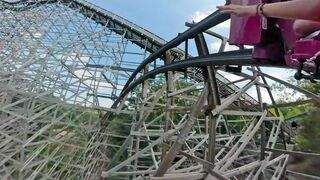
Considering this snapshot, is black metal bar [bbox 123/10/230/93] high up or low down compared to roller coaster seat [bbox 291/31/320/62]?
up

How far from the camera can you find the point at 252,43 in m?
2.17

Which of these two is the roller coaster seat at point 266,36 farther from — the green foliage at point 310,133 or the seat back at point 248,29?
the green foliage at point 310,133

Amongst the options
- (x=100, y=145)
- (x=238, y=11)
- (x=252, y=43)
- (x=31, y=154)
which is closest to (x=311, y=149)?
(x=100, y=145)

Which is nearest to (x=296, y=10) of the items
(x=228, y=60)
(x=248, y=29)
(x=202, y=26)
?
(x=248, y=29)

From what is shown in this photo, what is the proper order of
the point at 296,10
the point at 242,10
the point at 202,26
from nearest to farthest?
the point at 296,10, the point at 242,10, the point at 202,26

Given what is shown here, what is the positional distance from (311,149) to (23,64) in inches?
293

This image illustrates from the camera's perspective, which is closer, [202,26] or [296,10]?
[296,10]

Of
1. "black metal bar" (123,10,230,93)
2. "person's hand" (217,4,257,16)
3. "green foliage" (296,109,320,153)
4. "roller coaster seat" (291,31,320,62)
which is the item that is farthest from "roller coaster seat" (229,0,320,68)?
"green foliage" (296,109,320,153)

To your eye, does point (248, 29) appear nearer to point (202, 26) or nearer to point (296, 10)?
point (296, 10)

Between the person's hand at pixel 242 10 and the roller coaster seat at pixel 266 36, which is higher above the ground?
the roller coaster seat at pixel 266 36

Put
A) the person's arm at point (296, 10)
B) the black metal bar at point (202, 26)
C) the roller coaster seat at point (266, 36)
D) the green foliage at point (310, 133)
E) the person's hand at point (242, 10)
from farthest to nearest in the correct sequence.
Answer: the green foliage at point (310, 133)
the black metal bar at point (202, 26)
the roller coaster seat at point (266, 36)
the person's hand at point (242, 10)
the person's arm at point (296, 10)

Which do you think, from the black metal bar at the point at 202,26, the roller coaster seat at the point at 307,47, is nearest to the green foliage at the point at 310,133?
the black metal bar at the point at 202,26

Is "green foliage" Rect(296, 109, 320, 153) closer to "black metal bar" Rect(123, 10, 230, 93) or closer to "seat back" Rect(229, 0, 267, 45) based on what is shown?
"black metal bar" Rect(123, 10, 230, 93)

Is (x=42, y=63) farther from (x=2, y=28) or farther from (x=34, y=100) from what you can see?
(x=2, y=28)
